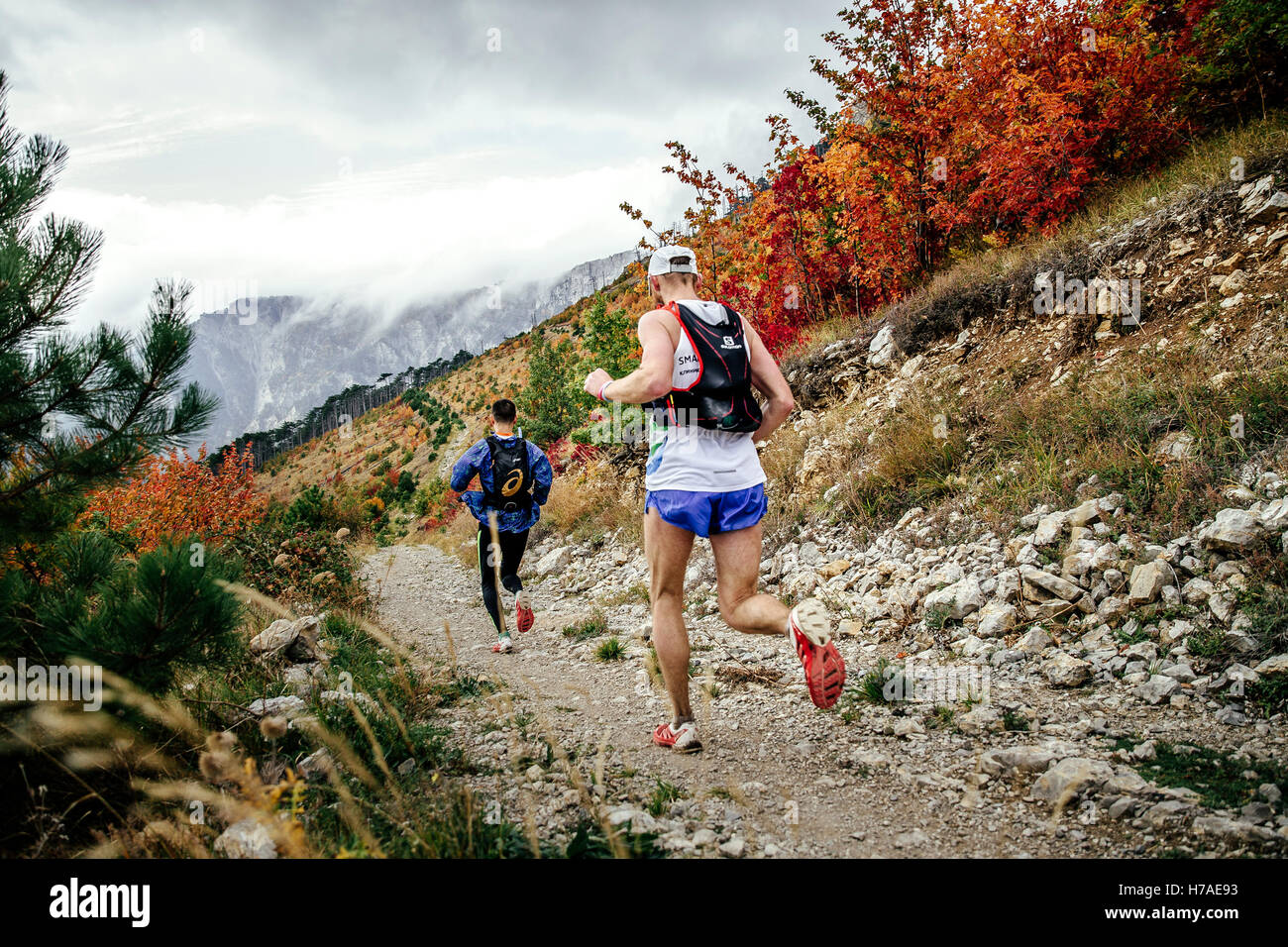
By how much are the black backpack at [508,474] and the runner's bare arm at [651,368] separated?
8.90 ft

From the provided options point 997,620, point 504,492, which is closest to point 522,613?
point 504,492

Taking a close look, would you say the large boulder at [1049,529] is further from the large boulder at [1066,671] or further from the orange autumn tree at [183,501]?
the orange autumn tree at [183,501]

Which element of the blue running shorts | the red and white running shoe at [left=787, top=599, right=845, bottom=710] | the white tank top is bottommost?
the red and white running shoe at [left=787, top=599, right=845, bottom=710]

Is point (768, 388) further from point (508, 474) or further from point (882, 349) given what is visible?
point (882, 349)

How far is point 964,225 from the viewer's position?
7793 millimetres

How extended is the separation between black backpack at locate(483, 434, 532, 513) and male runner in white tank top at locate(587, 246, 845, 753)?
253 cm

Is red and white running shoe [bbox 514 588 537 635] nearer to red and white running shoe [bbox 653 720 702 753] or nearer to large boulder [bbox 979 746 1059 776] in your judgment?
red and white running shoe [bbox 653 720 702 753]

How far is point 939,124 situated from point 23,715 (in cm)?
928

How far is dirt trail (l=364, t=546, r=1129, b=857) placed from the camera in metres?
2.01

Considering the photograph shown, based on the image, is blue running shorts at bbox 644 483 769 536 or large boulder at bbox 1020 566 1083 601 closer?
blue running shorts at bbox 644 483 769 536

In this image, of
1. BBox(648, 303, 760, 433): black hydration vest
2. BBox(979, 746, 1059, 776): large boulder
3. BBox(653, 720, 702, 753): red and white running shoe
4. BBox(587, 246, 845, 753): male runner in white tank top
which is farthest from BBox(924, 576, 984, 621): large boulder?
BBox(648, 303, 760, 433): black hydration vest

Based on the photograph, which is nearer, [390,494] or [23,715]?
[23,715]
